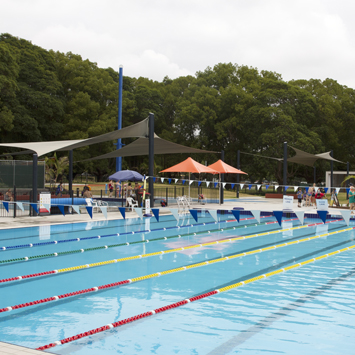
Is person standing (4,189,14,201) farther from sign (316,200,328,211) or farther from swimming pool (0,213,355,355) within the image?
sign (316,200,328,211)

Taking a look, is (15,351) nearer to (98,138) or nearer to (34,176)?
(34,176)

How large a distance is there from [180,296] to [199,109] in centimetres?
3916

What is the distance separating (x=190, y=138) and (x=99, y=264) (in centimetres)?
3895

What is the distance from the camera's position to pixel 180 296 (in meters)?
6.80

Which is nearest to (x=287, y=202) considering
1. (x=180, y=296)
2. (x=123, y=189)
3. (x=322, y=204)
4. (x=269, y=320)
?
(x=322, y=204)

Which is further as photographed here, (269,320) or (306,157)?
(306,157)

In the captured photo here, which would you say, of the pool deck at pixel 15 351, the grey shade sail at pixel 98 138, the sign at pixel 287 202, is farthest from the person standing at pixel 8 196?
the pool deck at pixel 15 351

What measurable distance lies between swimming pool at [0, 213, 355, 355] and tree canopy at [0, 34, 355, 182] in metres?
25.4

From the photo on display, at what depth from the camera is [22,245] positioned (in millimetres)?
10875

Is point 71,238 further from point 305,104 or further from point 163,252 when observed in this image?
point 305,104

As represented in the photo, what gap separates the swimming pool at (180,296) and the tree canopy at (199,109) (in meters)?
25.4

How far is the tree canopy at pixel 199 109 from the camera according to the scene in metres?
36.8

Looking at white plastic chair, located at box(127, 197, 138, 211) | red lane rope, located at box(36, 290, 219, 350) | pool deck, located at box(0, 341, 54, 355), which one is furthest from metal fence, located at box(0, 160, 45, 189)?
pool deck, located at box(0, 341, 54, 355)

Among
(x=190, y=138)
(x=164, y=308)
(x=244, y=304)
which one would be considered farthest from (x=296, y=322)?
(x=190, y=138)
